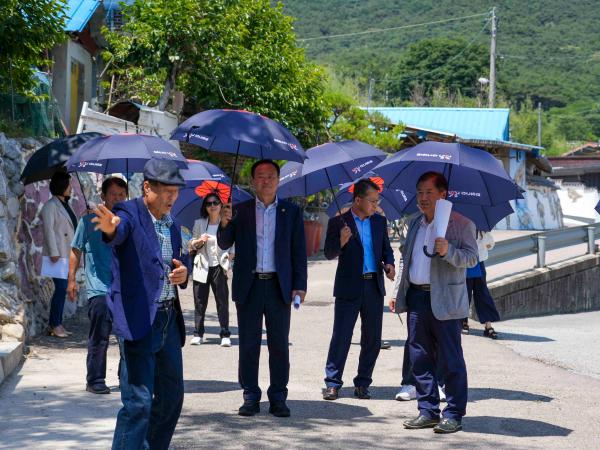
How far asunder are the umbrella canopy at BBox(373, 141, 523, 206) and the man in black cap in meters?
2.58

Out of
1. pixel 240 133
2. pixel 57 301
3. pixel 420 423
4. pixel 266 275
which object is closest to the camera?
pixel 420 423

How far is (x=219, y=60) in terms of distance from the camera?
22.4 meters

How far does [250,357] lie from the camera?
7805 millimetres

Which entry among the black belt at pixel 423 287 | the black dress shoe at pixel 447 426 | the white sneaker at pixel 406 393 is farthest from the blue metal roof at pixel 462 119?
the black dress shoe at pixel 447 426

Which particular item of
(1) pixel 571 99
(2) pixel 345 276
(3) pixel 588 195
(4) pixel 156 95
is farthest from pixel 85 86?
(1) pixel 571 99

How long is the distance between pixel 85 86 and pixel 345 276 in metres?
16.6

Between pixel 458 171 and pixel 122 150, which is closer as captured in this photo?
pixel 458 171

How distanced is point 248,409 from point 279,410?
24 cm

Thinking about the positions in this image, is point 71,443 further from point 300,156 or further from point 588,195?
point 588,195

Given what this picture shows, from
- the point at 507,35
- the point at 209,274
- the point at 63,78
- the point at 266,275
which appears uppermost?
the point at 507,35

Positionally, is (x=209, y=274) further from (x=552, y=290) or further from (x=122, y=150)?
(x=552, y=290)

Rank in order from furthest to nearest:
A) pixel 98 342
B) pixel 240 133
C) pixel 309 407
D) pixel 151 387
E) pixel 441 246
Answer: pixel 98 342 → pixel 309 407 → pixel 240 133 → pixel 441 246 → pixel 151 387

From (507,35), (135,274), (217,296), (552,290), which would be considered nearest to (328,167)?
(217,296)

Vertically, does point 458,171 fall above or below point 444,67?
below
